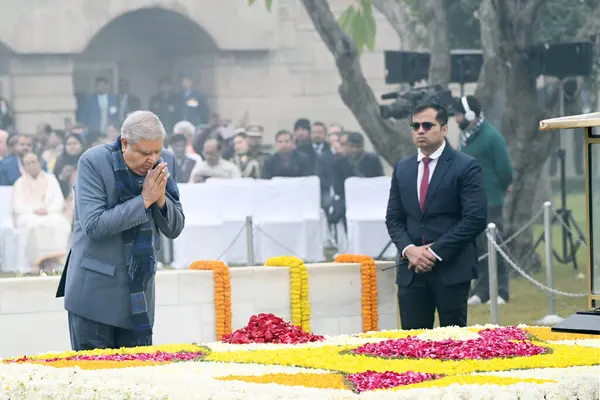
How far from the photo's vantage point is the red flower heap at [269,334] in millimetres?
5508

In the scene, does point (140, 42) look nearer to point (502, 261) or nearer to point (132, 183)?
point (502, 261)

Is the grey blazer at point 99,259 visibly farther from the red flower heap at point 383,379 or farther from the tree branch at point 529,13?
the tree branch at point 529,13

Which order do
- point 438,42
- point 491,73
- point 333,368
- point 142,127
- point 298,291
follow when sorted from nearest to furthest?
point 333,368
point 142,127
point 298,291
point 491,73
point 438,42

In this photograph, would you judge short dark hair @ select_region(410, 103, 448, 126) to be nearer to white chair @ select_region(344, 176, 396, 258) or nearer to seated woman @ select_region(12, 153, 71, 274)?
white chair @ select_region(344, 176, 396, 258)

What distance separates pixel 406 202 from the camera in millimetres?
7406

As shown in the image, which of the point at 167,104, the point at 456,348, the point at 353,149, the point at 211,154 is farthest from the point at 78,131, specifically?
the point at 456,348

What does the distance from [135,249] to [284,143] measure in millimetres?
10699

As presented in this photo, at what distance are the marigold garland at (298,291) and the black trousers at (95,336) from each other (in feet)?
8.69

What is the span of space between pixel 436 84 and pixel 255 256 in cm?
280

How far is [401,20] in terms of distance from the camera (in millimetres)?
16234

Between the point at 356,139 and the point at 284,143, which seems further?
the point at 284,143

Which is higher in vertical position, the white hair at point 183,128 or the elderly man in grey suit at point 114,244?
the white hair at point 183,128

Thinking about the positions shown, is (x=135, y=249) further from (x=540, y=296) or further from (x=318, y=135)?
(x=318, y=135)

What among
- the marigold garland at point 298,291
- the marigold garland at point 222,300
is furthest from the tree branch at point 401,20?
the marigold garland at point 222,300
